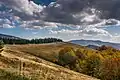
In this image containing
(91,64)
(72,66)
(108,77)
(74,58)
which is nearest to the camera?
(108,77)

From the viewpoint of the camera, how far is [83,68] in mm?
172125

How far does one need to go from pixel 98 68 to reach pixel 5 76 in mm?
150053

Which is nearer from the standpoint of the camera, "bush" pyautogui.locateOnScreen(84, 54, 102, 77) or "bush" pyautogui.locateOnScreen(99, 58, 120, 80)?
"bush" pyautogui.locateOnScreen(99, 58, 120, 80)

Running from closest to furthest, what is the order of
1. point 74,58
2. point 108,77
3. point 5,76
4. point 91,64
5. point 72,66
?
point 5,76 < point 108,77 < point 91,64 < point 72,66 < point 74,58

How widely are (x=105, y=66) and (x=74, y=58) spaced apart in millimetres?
28011

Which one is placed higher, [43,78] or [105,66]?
[43,78]

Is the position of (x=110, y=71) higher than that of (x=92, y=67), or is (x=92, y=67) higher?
(x=92, y=67)

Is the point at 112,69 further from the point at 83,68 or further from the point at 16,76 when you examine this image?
the point at 16,76

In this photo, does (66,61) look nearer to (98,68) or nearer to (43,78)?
(98,68)

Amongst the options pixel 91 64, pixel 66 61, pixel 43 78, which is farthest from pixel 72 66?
pixel 43 78

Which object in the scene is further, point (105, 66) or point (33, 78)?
point (105, 66)

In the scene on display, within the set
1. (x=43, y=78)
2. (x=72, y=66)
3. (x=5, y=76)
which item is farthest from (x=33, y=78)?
(x=72, y=66)

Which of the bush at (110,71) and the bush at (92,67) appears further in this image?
the bush at (92,67)

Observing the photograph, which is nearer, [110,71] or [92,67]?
[92,67]
